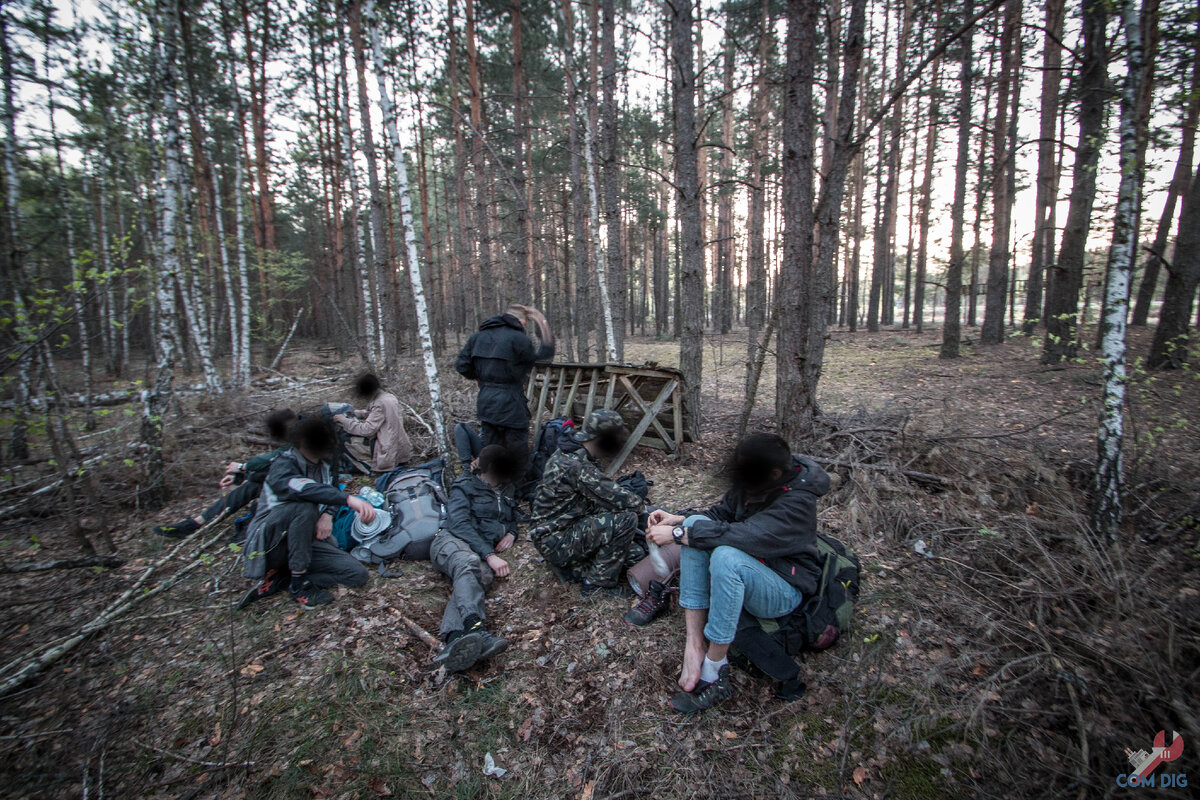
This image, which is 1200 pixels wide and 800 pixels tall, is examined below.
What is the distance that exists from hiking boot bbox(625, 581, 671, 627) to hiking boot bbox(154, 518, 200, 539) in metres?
4.82

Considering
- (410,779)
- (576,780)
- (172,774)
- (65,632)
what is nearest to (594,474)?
(576,780)

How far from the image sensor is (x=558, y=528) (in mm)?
3773

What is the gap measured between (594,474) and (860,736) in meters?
2.20

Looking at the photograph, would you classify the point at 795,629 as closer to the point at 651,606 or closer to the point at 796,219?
the point at 651,606

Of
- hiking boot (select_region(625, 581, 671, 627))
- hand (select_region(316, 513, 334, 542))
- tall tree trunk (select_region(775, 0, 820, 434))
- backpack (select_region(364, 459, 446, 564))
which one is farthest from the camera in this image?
tall tree trunk (select_region(775, 0, 820, 434))

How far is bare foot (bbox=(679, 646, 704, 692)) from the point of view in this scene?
2.77 metres

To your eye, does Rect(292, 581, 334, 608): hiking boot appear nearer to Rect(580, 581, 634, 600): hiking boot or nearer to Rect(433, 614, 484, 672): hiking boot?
Rect(433, 614, 484, 672): hiking boot

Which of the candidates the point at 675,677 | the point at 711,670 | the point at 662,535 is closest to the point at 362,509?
the point at 662,535

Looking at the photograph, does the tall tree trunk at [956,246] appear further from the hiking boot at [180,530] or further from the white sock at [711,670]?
the hiking boot at [180,530]

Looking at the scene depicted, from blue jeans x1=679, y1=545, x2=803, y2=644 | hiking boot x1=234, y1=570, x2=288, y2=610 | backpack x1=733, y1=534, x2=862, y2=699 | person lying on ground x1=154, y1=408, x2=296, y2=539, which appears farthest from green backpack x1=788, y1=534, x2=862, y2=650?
person lying on ground x1=154, y1=408, x2=296, y2=539

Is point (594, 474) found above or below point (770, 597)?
above

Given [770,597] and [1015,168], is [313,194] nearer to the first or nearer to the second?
[770,597]

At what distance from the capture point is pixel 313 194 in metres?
21.7

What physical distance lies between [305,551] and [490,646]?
76.0 inches
